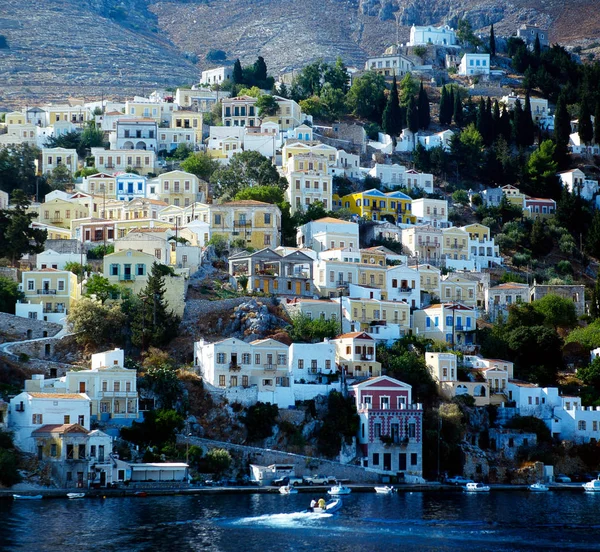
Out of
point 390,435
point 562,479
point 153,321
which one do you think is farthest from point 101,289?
point 562,479

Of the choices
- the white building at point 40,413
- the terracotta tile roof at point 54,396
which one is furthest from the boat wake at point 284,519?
the terracotta tile roof at point 54,396

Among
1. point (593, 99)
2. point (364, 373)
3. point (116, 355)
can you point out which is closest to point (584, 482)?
point (364, 373)

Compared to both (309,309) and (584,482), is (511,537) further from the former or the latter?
(309,309)

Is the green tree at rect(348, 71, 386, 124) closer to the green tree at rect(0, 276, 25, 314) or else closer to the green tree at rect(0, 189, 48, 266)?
the green tree at rect(0, 189, 48, 266)

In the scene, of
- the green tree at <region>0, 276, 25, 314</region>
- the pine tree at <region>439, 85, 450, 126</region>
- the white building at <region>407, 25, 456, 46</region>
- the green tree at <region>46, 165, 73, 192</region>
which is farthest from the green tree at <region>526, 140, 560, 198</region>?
the green tree at <region>0, 276, 25, 314</region>

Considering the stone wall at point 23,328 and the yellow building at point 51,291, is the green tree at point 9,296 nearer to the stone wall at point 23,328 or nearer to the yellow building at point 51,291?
the yellow building at point 51,291
